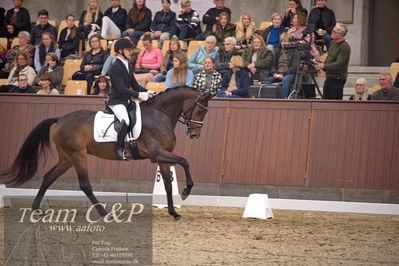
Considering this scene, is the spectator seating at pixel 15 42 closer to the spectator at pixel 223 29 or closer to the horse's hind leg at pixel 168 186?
the spectator at pixel 223 29

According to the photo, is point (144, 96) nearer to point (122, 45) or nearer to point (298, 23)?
point (122, 45)

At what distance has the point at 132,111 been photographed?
32.6 ft

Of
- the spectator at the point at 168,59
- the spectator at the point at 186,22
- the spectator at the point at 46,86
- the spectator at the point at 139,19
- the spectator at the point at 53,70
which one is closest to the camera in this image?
the spectator at the point at 46,86

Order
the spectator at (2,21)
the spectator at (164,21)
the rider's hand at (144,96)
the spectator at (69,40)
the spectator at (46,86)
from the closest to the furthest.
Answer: the rider's hand at (144,96) → the spectator at (46,86) → the spectator at (164,21) → the spectator at (69,40) → the spectator at (2,21)

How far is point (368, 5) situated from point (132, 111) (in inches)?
328

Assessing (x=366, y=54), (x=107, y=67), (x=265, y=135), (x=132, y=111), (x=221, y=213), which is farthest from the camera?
(x=366, y=54)

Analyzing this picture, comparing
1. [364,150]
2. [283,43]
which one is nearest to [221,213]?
[364,150]

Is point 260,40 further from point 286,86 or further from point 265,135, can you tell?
point 265,135

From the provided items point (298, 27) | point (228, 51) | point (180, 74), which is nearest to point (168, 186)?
point (180, 74)

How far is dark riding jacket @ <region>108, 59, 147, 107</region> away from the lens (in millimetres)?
9703

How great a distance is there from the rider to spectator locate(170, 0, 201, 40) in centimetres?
536

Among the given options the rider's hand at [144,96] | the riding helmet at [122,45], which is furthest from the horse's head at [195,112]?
the riding helmet at [122,45]

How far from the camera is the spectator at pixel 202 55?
13.5 metres

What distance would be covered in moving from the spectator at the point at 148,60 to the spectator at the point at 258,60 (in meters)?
1.73
